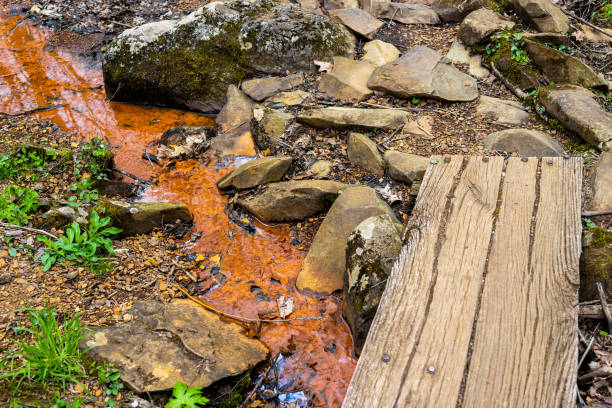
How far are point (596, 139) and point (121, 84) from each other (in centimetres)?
607

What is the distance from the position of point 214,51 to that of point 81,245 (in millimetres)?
3631

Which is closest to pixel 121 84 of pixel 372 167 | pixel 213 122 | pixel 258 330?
pixel 213 122

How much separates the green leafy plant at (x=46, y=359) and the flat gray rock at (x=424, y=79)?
4.29 meters

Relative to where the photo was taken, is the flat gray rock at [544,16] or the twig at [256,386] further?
the flat gray rock at [544,16]

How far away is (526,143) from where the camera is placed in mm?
4332

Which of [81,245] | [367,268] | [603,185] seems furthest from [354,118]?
[81,245]

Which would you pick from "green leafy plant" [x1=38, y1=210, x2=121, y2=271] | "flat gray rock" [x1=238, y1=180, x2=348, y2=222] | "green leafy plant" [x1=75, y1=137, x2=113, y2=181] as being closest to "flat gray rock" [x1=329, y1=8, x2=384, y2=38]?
"flat gray rock" [x1=238, y1=180, x2=348, y2=222]

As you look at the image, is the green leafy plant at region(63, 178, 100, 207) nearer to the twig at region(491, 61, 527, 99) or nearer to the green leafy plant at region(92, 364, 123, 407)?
the green leafy plant at region(92, 364, 123, 407)

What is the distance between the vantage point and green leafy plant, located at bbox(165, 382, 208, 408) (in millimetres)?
2553

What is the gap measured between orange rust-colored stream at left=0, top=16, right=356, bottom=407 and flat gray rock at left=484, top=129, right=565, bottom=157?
2.34 meters

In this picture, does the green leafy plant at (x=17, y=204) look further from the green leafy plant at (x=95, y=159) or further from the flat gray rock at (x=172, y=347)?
the flat gray rock at (x=172, y=347)

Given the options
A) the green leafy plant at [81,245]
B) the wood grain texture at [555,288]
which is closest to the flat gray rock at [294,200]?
the green leafy plant at [81,245]

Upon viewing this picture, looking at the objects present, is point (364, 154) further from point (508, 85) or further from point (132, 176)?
point (132, 176)

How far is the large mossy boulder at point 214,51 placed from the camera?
6.08m
